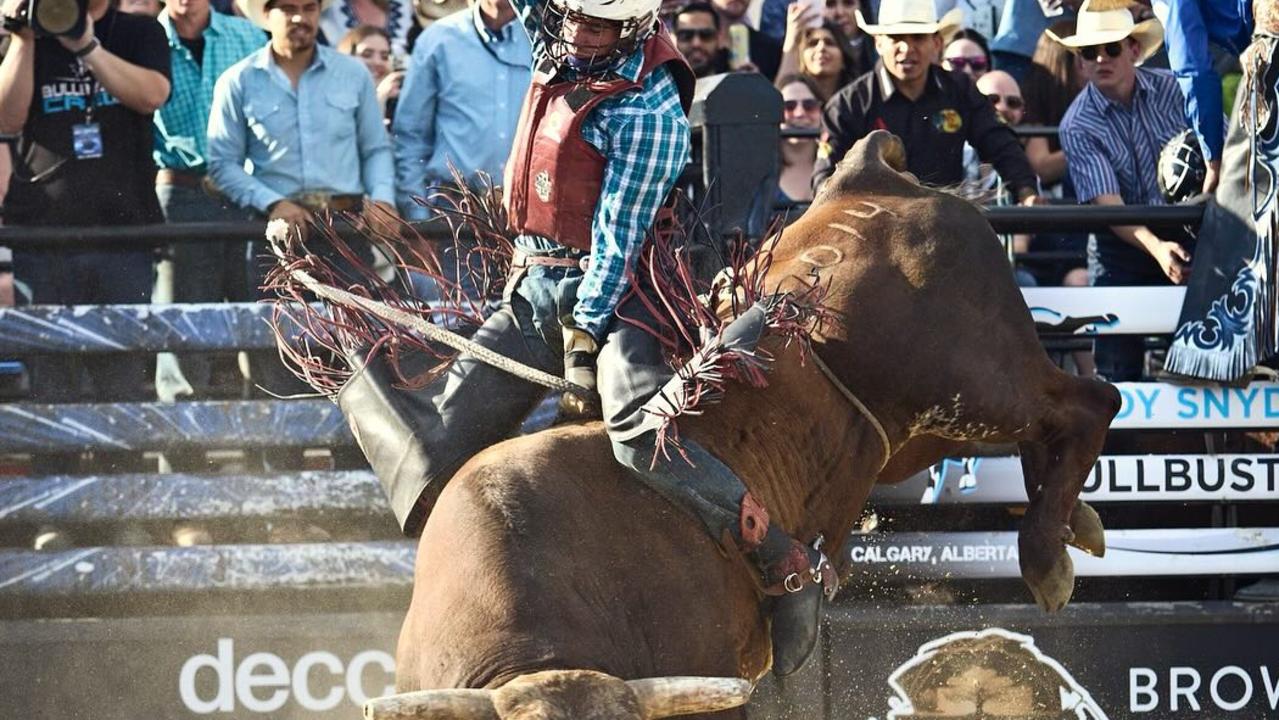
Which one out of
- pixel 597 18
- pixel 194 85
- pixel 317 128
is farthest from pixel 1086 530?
pixel 194 85

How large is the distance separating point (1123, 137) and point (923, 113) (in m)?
0.92

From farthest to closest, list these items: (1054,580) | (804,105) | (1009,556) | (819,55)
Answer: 1. (819,55)
2. (804,105)
3. (1009,556)
4. (1054,580)

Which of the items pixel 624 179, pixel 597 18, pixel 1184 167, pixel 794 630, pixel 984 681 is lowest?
pixel 984 681

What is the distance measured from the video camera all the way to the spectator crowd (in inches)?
2.2

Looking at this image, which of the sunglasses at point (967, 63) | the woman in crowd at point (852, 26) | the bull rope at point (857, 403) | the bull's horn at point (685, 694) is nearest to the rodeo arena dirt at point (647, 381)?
the bull rope at point (857, 403)

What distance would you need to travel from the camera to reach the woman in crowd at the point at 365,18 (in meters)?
8.33

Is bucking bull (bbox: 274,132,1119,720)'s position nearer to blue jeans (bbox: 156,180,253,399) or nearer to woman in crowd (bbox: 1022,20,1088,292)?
blue jeans (bbox: 156,180,253,399)

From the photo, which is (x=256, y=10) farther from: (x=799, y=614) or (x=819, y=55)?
(x=799, y=614)

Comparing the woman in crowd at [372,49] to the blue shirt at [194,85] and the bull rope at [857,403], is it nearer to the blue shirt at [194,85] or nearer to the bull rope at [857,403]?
the blue shirt at [194,85]

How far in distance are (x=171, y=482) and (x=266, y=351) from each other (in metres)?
0.57

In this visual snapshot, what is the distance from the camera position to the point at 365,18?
8.37 meters

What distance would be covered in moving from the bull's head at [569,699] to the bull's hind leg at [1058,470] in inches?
57.8

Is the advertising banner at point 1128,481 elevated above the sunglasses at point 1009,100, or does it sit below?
below

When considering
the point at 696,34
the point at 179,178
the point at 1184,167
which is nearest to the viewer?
the point at 1184,167
